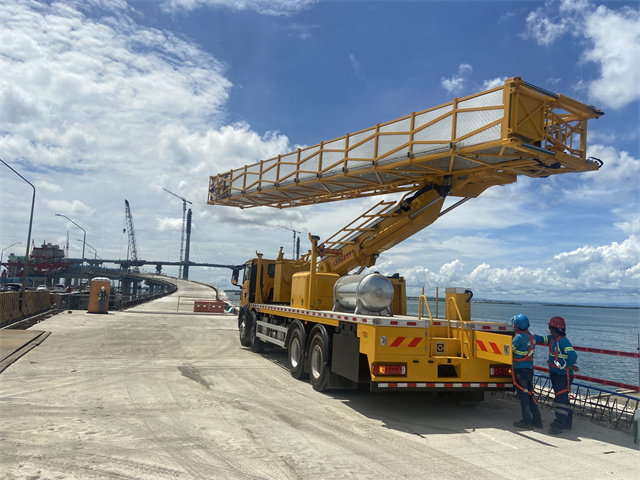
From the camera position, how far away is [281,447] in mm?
5914

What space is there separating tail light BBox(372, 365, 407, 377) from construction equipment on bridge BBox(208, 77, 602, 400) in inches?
0.6

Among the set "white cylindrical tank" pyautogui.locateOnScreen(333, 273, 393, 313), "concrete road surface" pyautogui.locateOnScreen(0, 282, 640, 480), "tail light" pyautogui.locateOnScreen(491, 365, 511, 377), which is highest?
"white cylindrical tank" pyautogui.locateOnScreen(333, 273, 393, 313)

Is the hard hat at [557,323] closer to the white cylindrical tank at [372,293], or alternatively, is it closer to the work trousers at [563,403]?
the work trousers at [563,403]

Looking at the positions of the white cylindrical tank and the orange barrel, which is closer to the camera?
the white cylindrical tank

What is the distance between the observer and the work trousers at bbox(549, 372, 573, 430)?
23.5 feet

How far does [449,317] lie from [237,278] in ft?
34.8

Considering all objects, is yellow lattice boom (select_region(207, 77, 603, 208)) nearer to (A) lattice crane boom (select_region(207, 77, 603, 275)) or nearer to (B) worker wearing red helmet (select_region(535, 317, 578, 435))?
(A) lattice crane boom (select_region(207, 77, 603, 275))

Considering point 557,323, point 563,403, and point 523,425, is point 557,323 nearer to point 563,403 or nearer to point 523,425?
point 563,403

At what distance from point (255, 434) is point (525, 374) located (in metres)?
4.36

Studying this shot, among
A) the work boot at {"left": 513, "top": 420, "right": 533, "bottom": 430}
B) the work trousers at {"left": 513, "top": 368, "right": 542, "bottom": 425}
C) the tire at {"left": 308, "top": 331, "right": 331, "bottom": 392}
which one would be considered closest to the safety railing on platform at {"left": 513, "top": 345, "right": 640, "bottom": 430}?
the work trousers at {"left": 513, "top": 368, "right": 542, "bottom": 425}

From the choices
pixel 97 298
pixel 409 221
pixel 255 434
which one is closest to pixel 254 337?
pixel 409 221

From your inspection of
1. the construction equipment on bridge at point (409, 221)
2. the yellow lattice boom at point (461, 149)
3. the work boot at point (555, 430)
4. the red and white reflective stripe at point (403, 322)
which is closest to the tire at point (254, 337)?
the construction equipment on bridge at point (409, 221)

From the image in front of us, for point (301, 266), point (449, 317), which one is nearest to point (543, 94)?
point (449, 317)

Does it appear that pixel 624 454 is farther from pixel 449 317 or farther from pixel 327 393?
pixel 327 393
